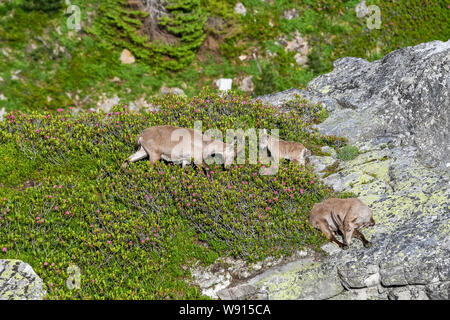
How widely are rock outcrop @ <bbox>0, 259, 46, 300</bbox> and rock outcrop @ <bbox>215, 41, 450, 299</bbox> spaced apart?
4.10m

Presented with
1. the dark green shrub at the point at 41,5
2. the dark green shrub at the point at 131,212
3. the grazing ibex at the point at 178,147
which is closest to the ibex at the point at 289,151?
the dark green shrub at the point at 131,212

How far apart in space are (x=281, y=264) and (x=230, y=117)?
18.8ft

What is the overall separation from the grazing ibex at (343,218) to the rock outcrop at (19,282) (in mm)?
6423

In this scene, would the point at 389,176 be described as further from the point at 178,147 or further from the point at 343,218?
the point at 178,147

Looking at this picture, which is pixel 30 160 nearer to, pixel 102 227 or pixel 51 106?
pixel 102 227

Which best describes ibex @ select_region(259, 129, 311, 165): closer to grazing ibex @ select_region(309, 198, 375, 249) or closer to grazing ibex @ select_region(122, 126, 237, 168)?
grazing ibex @ select_region(122, 126, 237, 168)

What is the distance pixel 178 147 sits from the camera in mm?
12031

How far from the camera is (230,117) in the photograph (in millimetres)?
14172

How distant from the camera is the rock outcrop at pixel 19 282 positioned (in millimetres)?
9148

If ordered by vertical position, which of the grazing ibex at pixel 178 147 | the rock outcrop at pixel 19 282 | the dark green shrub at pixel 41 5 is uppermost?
the grazing ibex at pixel 178 147

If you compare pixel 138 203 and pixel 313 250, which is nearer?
pixel 313 250

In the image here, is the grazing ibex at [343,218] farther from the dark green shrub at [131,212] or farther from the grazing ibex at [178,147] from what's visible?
the grazing ibex at [178,147]

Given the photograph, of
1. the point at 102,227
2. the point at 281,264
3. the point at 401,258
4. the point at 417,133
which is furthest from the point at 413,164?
the point at 102,227

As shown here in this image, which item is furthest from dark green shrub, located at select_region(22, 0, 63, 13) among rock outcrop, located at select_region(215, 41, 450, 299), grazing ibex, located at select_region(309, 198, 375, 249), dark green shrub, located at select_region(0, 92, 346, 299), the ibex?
grazing ibex, located at select_region(309, 198, 375, 249)
